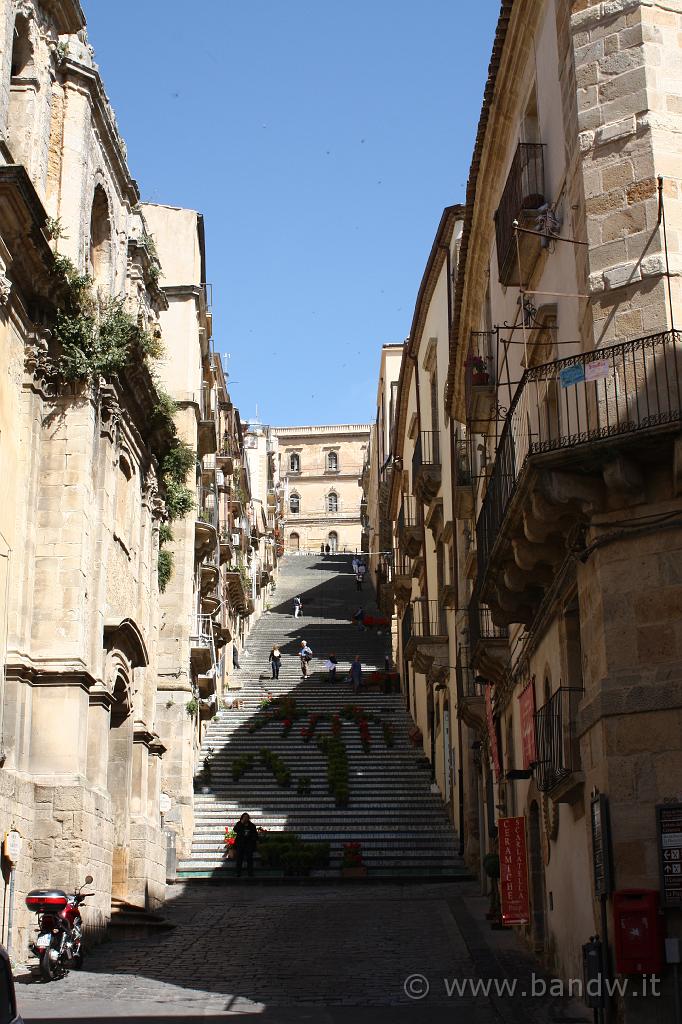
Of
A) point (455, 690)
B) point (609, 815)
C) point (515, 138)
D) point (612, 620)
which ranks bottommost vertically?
point (609, 815)

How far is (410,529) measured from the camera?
1559 inches

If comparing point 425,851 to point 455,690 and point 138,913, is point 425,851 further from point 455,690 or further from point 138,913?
point 138,913

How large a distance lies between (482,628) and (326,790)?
11319mm

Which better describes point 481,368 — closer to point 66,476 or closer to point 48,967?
point 66,476

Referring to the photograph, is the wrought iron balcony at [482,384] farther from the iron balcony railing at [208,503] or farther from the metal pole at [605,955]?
the iron balcony railing at [208,503]

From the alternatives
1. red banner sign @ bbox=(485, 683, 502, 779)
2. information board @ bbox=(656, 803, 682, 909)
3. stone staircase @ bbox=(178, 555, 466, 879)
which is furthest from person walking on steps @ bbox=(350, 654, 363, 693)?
information board @ bbox=(656, 803, 682, 909)

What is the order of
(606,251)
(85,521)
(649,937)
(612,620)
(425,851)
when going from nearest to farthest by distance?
(649,937) < (612,620) < (606,251) < (85,521) < (425,851)

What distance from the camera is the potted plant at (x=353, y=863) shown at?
2803 centimetres

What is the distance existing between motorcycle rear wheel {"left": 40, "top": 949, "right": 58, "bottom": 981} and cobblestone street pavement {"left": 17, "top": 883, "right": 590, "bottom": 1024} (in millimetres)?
189

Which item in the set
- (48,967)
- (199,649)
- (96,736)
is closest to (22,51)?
(96,736)

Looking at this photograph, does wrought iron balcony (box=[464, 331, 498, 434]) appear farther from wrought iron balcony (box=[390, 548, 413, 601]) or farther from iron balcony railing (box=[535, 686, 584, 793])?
wrought iron balcony (box=[390, 548, 413, 601])

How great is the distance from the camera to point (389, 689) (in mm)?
45188

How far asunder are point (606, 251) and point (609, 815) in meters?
5.07

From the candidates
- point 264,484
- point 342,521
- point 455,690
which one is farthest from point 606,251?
point 342,521
